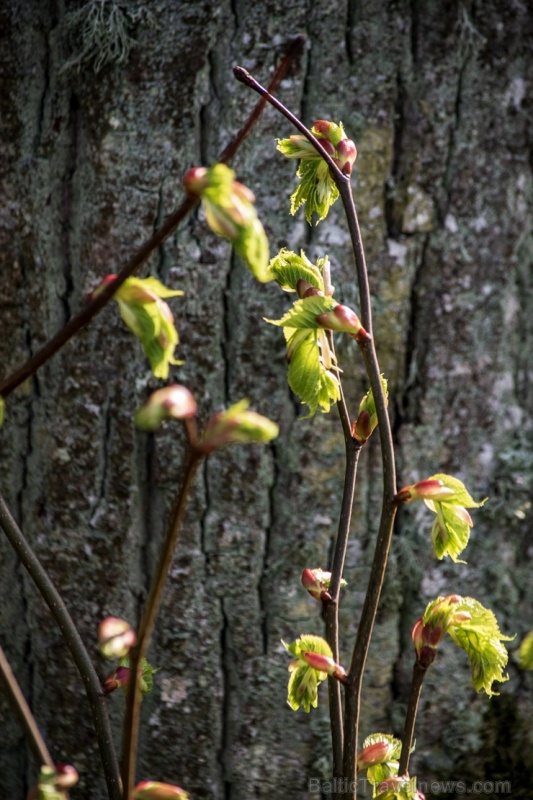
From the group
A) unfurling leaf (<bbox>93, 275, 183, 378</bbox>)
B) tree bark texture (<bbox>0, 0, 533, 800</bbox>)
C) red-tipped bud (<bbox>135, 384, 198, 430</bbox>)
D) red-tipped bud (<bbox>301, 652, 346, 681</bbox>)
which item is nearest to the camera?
red-tipped bud (<bbox>135, 384, 198, 430</bbox>)

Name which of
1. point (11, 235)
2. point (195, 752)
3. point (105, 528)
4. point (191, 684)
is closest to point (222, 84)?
Result: point (11, 235)

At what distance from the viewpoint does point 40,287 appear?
52.0 inches

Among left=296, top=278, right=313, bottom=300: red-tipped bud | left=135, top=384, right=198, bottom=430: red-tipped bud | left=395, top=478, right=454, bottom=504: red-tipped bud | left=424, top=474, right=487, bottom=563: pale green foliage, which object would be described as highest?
left=296, top=278, right=313, bottom=300: red-tipped bud

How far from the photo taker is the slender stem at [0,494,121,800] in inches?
23.5

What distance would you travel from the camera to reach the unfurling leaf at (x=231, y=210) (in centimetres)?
50

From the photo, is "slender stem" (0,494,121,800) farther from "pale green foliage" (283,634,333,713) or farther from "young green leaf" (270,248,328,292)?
"young green leaf" (270,248,328,292)

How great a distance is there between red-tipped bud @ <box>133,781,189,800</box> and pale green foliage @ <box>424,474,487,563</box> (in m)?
0.30

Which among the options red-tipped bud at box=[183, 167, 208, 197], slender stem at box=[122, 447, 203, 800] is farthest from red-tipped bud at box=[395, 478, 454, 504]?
red-tipped bud at box=[183, 167, 208, 197]

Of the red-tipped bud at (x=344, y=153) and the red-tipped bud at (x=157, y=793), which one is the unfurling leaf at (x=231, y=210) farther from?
the red-tipped bud at (x=157, y=793)

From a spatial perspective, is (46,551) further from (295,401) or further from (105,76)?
(105,76)

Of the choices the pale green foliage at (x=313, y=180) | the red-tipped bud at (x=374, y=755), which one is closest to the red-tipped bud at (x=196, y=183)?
the pale green foliage at (x=313, y=180)

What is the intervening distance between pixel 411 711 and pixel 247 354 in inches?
28.4

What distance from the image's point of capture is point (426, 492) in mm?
649

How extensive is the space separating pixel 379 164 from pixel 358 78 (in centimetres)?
14
